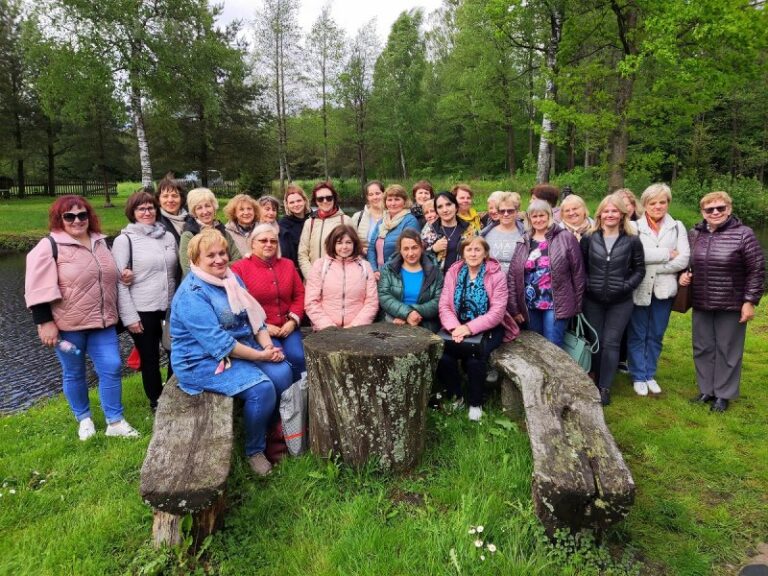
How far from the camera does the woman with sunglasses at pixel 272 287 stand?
4637 mm

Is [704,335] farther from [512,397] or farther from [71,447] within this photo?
[71,447]

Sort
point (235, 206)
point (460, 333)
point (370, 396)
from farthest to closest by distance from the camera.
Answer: point (235, 206) → point (460, 333) → point (370, 396)

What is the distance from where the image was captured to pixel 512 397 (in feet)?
15.7

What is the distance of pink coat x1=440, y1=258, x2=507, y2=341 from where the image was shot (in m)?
4.66

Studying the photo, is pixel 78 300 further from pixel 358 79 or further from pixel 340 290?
pixel 358 79

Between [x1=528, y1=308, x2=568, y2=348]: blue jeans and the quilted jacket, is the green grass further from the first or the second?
the quilted jacket

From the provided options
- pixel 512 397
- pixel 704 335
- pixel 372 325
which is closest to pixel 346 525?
pixel 372 325

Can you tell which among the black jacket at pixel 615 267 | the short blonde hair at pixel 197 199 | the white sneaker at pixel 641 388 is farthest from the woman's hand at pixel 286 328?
the white sneaker at pixel 641 388

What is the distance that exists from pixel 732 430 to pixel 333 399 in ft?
12.8

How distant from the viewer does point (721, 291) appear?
4.99m

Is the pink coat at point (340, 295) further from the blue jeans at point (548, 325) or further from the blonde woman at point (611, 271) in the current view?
the blonde woman at point (611, 271)

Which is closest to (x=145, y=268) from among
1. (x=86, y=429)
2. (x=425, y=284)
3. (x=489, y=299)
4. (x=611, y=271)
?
(x=86, y=429)

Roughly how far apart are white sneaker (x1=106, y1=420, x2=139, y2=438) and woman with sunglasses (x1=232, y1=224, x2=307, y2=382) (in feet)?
5.40

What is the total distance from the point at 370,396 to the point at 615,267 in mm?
2968
